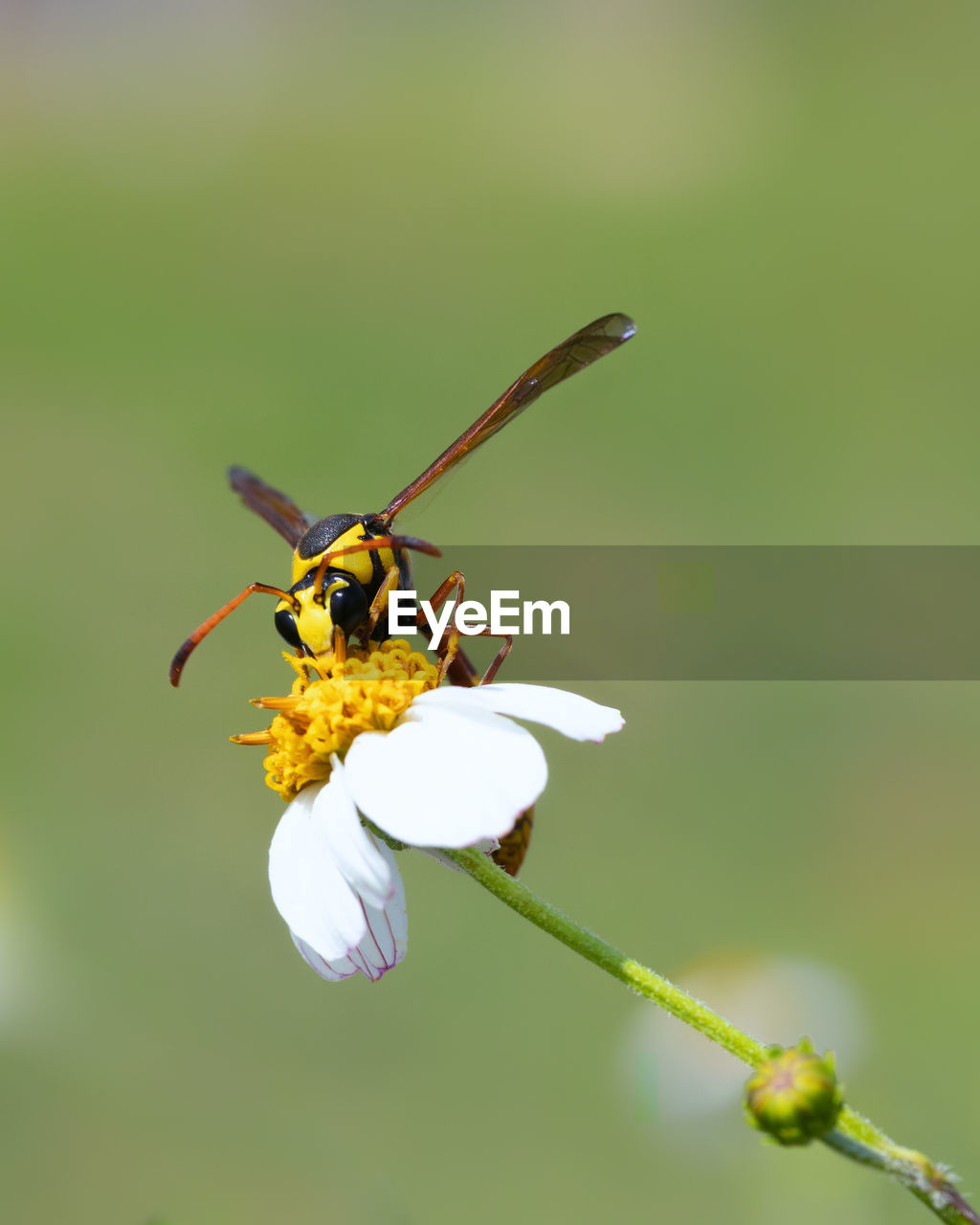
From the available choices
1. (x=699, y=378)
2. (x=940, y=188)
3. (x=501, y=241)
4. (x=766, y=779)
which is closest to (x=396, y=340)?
(x=501, y=241)

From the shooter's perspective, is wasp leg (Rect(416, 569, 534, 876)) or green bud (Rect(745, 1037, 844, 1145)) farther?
wasp leg (Rect(416, 569, 534, 876))

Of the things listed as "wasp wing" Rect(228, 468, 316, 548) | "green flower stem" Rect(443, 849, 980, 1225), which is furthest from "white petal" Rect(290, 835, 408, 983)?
"wasp wing" Rect(228, 468, 316, 548)

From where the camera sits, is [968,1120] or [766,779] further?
[766,779]

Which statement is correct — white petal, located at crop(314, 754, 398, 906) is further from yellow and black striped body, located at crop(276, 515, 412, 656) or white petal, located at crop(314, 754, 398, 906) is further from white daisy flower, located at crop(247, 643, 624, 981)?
yellow and black striped body, located at crop(276, 515, 412, 656)

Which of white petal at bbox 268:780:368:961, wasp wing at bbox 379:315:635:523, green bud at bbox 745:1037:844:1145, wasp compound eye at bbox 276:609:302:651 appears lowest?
green bud at bbox 745:1037:844:1145

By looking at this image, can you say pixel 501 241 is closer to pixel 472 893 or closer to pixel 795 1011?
pixel 472 893

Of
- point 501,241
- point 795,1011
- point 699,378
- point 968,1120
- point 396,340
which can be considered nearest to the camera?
point 968,1120
